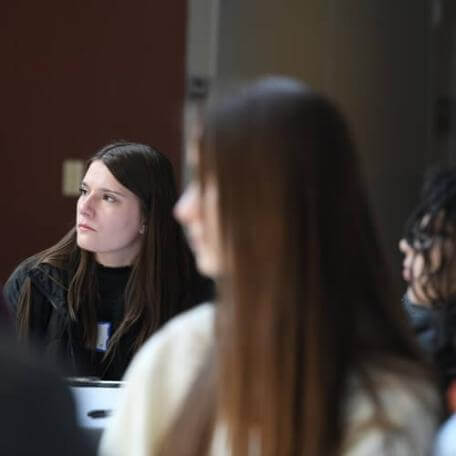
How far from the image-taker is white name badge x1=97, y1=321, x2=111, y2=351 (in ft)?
7.57

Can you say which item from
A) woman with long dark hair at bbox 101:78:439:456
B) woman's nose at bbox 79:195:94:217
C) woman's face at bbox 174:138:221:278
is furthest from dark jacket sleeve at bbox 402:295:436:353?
woman's nose at bbox 79:195:94:217

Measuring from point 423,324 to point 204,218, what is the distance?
0.52 metres

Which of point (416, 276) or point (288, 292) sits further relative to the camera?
point (416, 276)

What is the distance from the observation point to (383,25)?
5219 mm

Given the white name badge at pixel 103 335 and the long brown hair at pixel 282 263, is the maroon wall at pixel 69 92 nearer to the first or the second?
the white name badge at pixel 103 335

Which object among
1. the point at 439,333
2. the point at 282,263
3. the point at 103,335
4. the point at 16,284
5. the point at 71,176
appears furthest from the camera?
the point at 71,176

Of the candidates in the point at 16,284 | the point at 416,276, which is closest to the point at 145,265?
the point at 16,284

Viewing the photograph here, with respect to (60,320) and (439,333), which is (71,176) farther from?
(439,333)

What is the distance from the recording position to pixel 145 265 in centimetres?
237

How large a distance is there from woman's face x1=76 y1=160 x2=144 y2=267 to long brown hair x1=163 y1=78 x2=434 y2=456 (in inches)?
47.1

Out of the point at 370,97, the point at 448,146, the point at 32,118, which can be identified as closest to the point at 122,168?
the point at 32,118

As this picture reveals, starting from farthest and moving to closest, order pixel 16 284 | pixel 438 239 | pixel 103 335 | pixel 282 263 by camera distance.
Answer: pixel 16 284 → pixel 103 335 → pixel 438 239 → pixel 282 263

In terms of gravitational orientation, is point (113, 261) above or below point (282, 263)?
below

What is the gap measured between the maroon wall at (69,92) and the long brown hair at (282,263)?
8.53 feet
